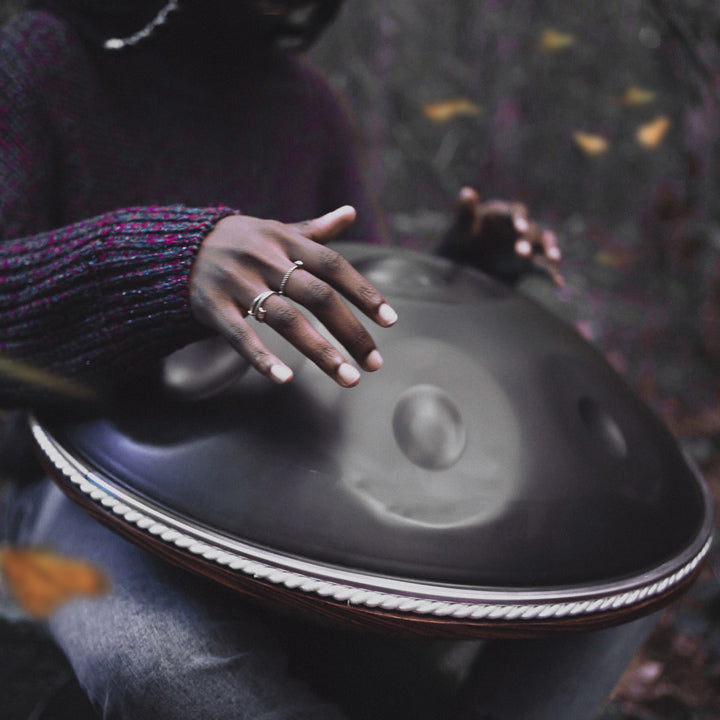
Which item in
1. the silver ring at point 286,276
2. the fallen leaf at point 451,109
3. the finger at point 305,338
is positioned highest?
the silver ring at point 286,276

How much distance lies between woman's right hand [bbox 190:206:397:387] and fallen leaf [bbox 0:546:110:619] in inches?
14.3

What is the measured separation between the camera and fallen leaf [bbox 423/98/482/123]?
2381 mm

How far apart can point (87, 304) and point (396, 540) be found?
1.23 feet

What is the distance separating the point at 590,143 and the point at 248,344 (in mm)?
2324

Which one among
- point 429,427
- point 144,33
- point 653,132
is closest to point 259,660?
point 429,427

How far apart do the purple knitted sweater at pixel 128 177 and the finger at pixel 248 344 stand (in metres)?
0.05

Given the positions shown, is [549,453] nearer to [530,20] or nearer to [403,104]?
[403,104]

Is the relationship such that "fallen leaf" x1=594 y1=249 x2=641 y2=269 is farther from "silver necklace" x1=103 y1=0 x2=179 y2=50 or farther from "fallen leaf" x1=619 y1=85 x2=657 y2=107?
"silver necklace" x1=103 y1=0 x2=179 y2=50

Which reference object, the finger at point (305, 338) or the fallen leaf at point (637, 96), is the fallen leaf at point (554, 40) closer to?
the fallen leaf at point (637, 96)

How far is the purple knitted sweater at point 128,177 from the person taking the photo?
564mm

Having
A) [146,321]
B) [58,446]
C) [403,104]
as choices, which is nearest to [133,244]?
[146,321]

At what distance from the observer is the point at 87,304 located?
592 millimetres

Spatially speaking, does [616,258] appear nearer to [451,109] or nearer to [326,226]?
[451,109]

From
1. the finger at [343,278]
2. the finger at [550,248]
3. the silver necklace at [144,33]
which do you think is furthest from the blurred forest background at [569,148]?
the finger at [343,278]
